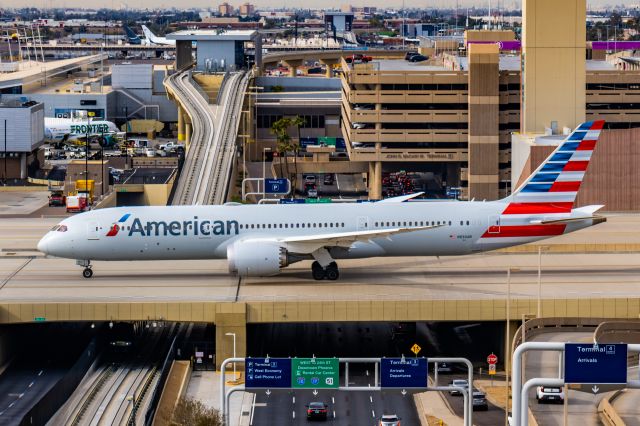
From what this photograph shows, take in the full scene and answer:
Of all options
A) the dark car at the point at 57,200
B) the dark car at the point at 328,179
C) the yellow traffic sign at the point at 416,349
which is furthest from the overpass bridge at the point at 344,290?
the dark car at the point at 328,179

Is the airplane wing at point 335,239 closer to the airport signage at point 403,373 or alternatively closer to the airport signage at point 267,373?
the airport signage at point 403,373

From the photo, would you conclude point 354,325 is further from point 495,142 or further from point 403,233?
point 495,142

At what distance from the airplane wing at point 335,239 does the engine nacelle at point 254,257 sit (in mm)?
820

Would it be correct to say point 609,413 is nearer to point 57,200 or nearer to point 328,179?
point 57,200

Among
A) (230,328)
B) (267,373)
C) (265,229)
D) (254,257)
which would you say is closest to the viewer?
(267,373)

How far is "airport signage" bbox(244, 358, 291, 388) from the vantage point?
5472 cm

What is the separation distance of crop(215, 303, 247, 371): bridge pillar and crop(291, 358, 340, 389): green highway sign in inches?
931

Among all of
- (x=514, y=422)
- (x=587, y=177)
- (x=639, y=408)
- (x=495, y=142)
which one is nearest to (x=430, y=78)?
(x=495, y=142)

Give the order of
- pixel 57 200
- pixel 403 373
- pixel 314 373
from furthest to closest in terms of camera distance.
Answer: pixel 57 200
pixel 403 373
pixel 314 373

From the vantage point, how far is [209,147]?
15625 cm

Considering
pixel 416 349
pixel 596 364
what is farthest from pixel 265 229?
pixel 596 364

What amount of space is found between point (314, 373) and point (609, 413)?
37.9 ft

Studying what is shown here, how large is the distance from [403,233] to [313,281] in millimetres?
5949

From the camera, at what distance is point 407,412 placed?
70438 mm
